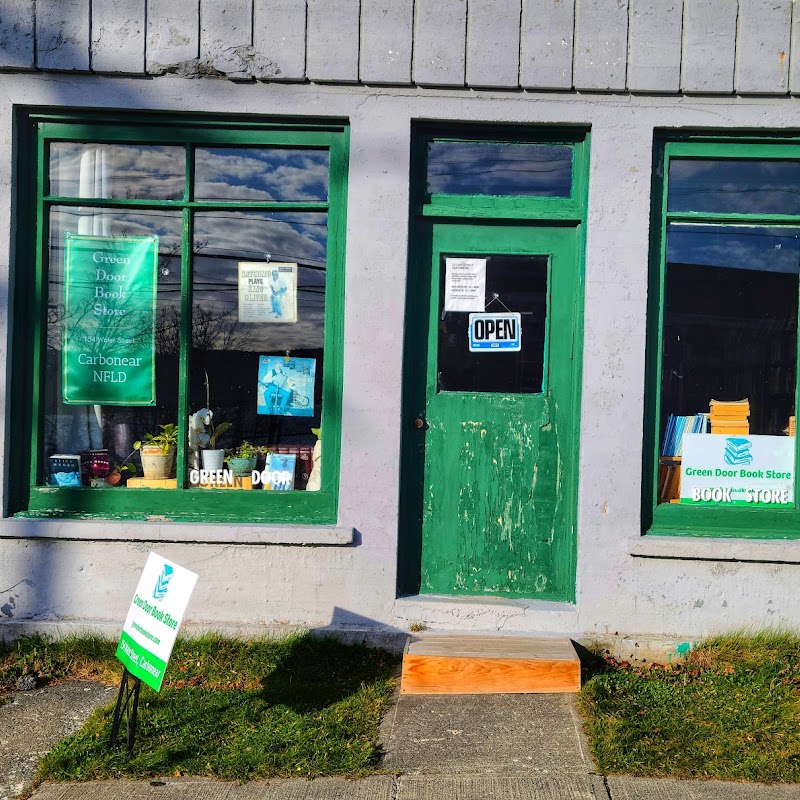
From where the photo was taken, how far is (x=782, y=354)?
18.6ft

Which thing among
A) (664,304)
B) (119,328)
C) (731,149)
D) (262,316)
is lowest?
(119,328)

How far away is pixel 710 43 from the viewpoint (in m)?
5.44

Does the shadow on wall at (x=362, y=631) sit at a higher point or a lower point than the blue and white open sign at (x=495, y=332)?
lower

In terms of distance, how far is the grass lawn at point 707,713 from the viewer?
414 cm

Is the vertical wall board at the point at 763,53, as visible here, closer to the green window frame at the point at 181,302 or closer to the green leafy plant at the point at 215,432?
the green window frame at the point at 181,302

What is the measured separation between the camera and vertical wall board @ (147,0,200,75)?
552 centimetres

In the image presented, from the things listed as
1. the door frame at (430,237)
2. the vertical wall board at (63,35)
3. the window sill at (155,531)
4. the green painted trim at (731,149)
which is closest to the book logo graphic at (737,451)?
the door frame at (430,237)

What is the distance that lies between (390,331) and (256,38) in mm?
1965

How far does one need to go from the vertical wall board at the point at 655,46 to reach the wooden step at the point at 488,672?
135 inches

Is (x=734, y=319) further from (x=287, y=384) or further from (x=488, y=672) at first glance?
(x=287, y=384)

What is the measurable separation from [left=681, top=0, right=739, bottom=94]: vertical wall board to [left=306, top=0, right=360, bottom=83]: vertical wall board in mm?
2004

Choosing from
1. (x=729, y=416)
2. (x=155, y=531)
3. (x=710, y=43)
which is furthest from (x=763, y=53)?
(x=155, y=531)

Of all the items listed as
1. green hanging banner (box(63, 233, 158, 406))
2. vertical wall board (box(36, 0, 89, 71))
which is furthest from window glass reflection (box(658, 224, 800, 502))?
vertical wall board (box(36, 0, 89, 71))

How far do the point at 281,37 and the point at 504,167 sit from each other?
1.58 m
